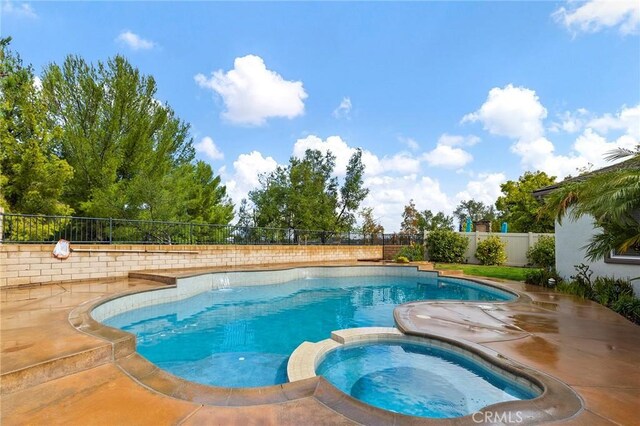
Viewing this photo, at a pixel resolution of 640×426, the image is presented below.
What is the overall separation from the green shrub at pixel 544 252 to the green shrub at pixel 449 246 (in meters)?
3.16

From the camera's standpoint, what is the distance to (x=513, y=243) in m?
16.9

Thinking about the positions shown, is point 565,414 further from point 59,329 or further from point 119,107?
point 119,107

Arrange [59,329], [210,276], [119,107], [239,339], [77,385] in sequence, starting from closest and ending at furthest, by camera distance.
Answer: [77,385] → [59,329] → [239,339] → [210,276] → [119,107]

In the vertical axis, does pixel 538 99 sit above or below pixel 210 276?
above

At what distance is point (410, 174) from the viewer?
84.3 ft

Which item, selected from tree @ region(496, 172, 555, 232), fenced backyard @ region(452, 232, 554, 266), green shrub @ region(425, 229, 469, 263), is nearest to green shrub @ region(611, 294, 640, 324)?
green shrub @ region(425, 229, 469, 263)

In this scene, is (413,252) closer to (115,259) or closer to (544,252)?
(544,252)

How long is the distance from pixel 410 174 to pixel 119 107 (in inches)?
805

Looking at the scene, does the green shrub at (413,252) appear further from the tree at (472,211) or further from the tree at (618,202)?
the tree at (472,211)

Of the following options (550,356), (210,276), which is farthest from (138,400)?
(210,276)

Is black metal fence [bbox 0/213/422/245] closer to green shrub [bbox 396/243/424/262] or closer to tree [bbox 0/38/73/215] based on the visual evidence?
green shrub [bbox 396/243/424/262]

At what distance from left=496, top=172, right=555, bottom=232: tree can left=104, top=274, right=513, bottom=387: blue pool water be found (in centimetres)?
1369

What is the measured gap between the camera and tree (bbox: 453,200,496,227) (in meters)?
55.8
